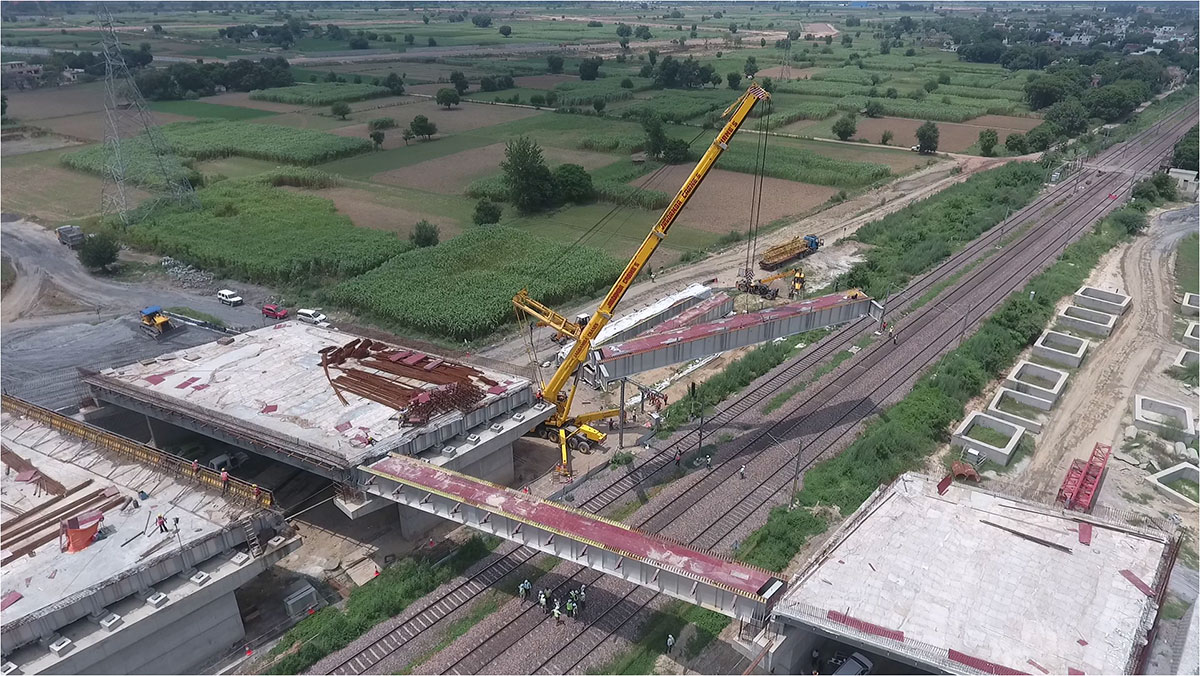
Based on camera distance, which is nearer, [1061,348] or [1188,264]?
[1061,348]

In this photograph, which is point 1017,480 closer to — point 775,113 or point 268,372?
point 268,372

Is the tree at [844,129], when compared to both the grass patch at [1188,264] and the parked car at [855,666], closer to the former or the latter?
the grass patch at [1188,264]

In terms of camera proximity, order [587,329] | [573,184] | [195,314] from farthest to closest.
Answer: [573,184] < [195,314] < [587,329]

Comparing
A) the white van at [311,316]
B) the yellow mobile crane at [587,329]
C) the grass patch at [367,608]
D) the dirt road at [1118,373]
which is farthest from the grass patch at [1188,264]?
the white van at [311,316]

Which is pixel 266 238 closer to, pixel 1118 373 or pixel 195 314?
pixel 195 314

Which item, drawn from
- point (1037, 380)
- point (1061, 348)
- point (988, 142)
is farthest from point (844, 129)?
point (1037, 380)

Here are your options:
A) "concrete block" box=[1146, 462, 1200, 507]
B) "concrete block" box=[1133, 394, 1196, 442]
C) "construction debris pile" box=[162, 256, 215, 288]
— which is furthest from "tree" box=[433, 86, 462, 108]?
"concrete block" box=[1146, 462, 1200, 507]

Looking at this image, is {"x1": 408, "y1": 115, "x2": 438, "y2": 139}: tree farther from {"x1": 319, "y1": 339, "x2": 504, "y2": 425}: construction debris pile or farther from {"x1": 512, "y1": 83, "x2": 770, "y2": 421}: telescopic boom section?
{"x1": 512, "y1": 83, "x2": 770, "y2": 421}: telescopic boom section
